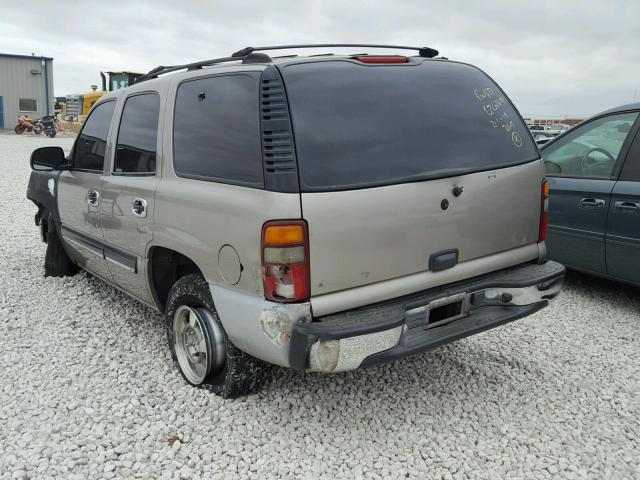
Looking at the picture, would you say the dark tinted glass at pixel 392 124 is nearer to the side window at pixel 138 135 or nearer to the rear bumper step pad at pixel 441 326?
the rear bumper step pad at pixel 441 326

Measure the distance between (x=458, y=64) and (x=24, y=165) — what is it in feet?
50.2

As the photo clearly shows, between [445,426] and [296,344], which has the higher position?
[296,344]

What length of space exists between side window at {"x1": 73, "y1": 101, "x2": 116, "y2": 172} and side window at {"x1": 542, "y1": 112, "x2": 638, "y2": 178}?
3730 mm

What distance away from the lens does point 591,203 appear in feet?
14.7

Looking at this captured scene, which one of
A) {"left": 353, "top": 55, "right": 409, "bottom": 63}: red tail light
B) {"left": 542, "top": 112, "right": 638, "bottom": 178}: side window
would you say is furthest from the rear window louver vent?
{"left": 542, "top": 112, "right": 638, "bottom": 178}: side window

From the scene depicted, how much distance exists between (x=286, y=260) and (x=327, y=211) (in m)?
0.28

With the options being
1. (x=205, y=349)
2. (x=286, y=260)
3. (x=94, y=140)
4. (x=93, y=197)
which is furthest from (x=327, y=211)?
(x=94, y=140)

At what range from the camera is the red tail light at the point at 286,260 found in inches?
93.7

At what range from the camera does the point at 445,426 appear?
9.42ft

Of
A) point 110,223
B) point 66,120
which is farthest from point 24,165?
point 66,120

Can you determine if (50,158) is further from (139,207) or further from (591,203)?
(591,203)

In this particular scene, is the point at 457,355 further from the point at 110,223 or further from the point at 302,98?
the point at 110,223

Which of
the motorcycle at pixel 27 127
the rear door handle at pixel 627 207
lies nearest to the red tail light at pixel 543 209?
the rear door handle at pixel 627 207

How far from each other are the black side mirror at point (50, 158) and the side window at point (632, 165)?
436cm
